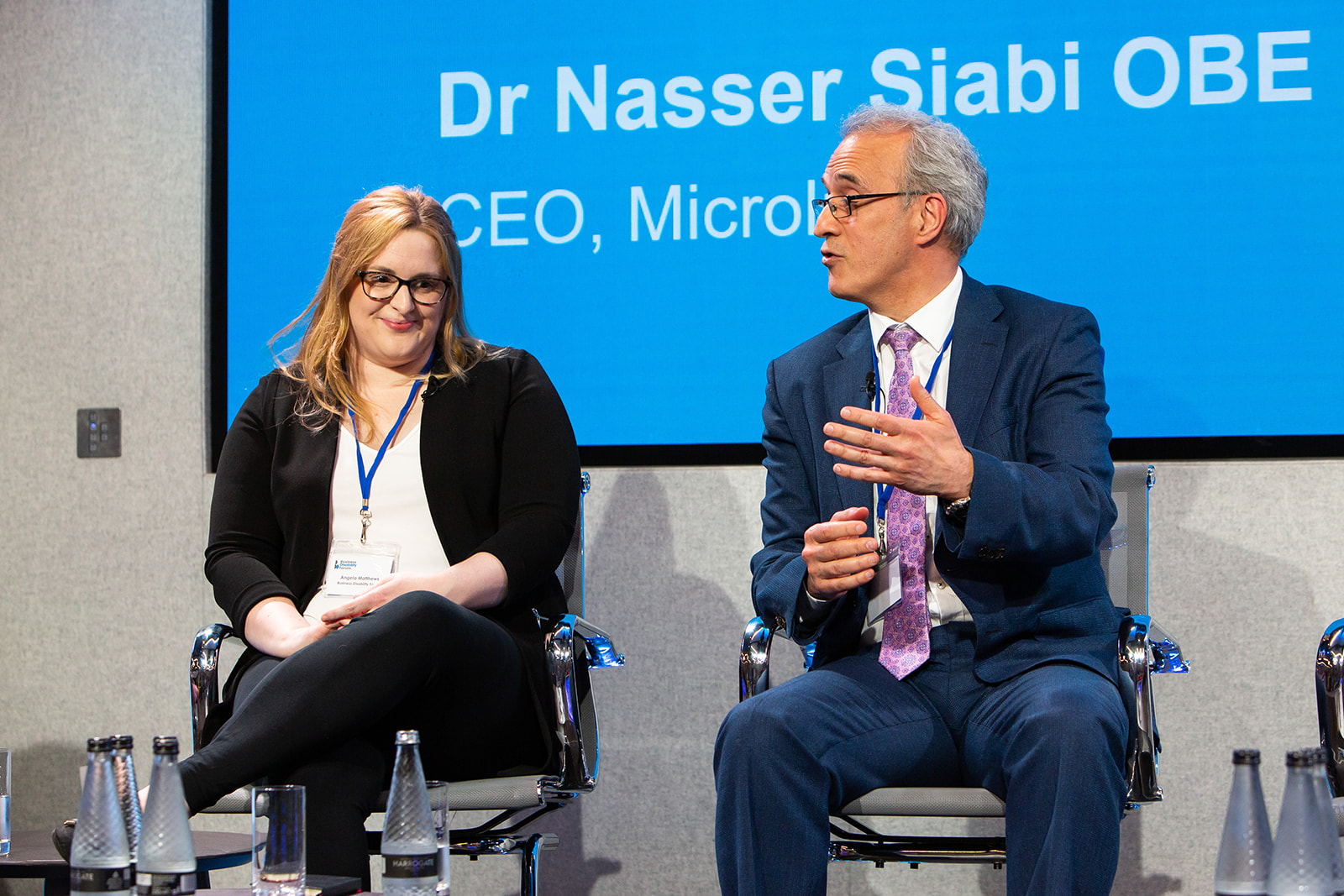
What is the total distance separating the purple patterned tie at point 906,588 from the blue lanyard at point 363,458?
3.03 ft

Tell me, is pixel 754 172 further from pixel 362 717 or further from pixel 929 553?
pixel 362 717

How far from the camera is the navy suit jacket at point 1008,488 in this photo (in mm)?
2074

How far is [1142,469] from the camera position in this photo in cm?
253

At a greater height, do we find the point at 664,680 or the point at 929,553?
the point at 929,553

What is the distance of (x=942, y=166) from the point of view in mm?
2455

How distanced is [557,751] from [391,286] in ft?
3.04

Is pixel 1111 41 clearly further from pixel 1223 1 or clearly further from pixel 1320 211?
pixel 1320 211

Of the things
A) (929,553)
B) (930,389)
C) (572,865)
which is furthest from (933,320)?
(572,865)

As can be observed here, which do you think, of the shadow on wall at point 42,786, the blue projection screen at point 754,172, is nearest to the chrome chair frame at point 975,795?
the blue projection screen at point 754,172

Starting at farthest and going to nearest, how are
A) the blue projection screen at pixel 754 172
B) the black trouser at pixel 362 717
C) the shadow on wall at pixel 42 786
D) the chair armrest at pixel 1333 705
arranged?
1. the shadow on wall at pixel 42 786
2. the blue projection screen at pixel 754 172
3. the chair armrest at pixel 1333 705
4. the black trouser at pixel 362 717

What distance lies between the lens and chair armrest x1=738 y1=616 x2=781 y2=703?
2299 millimetres

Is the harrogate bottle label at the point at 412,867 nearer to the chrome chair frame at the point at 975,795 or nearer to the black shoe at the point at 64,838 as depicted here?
the black shoe at the point at 64,838

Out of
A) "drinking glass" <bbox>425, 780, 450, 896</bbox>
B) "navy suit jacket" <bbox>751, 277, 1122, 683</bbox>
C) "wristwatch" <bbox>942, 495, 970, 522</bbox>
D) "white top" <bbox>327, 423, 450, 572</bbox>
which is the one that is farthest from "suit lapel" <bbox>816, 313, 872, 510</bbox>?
"drinking glass" <bbox>425, 780, 450, 896</bbox>

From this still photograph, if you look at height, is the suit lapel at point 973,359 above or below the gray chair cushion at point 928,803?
above
